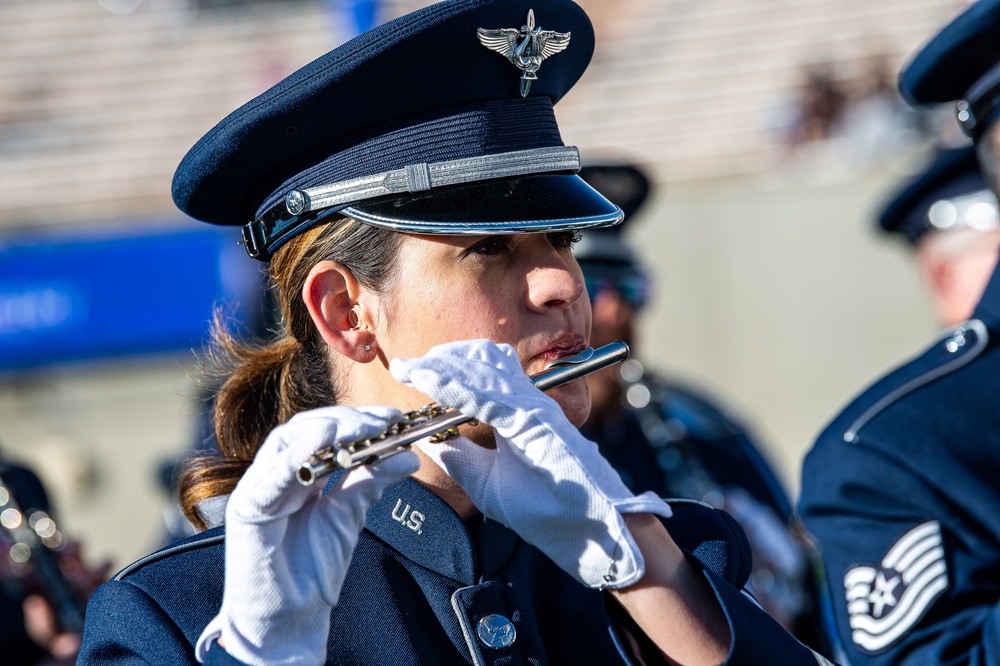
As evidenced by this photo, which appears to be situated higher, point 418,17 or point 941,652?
point 418,17

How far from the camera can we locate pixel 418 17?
198 centimetres

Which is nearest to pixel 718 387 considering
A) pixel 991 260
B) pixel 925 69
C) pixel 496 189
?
pixel 991 260

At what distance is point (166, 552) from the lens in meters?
1.97

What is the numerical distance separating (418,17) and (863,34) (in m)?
14.2

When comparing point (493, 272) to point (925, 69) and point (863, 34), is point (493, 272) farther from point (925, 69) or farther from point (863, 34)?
point (863, 34)

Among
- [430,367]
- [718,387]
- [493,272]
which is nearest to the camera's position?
[430,367]

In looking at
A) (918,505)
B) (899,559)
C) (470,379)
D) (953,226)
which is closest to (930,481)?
(918,505)

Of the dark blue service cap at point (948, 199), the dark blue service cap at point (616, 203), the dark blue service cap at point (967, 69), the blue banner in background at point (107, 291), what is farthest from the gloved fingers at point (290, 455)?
the blue banner in background at point (107, 291)

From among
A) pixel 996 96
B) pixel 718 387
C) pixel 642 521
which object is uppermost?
pixel 996 96

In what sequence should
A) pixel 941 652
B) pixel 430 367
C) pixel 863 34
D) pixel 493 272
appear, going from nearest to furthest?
1. pixel 430 367
2. pixel 493 272
3. pixel 941 652
4. pixel 863 34

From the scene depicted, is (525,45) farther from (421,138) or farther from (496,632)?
(496,632)

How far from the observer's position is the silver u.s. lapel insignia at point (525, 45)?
6.65ft

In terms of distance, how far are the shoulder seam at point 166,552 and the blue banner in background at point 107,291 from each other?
25.1 ft

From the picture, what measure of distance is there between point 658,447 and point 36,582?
2225 mm
